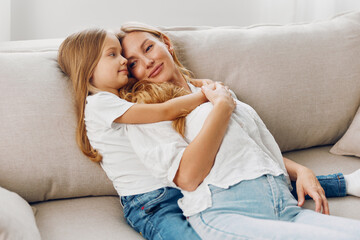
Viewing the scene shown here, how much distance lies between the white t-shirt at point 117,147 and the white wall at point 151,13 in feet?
1.81

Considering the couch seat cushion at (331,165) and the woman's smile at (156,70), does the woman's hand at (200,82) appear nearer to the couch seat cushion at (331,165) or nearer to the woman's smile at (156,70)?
the woman's smile at (156,70)

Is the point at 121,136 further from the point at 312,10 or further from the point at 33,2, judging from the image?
the point at 312,10

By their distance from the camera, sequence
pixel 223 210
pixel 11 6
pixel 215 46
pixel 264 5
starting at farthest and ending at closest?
pixel 264 5
pixel 11 6
pixel 215 46
pixel 223 210

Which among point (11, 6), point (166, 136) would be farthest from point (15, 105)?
point (11, 6)

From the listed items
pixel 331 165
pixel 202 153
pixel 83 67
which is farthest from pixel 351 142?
pixel 83 67

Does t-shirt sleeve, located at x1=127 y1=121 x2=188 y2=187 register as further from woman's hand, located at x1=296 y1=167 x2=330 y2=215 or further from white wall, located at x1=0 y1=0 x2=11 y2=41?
white wall, located at x1=0 y1=0 x2=11 y2=41

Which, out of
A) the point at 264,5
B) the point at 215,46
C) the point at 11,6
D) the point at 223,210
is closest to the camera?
the point at 223,210

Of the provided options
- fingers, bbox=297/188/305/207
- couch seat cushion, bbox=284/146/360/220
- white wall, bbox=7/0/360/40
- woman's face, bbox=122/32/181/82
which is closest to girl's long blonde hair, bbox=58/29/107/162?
woman's face, bbox=122/32/181/82

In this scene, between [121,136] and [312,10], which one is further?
[312,10]

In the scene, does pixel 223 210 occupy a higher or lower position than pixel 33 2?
lower

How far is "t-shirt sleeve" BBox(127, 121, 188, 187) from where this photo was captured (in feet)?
4.12

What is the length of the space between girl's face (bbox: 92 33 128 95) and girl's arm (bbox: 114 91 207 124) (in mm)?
141

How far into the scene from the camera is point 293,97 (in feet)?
5.56

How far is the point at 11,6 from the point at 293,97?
128 cm
